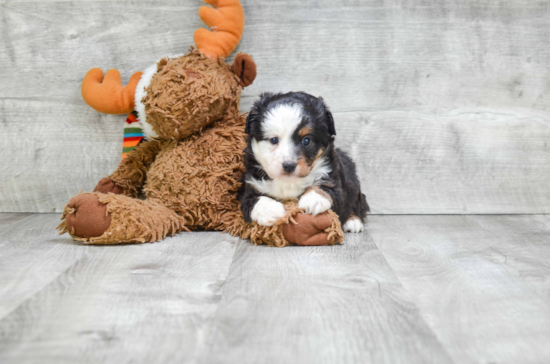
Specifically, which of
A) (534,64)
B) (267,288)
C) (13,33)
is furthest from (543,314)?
(13,33)

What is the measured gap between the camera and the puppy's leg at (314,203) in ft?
5.95

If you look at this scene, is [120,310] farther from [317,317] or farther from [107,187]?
[107,187]

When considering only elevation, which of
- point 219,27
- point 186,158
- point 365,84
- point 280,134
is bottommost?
point 186,158

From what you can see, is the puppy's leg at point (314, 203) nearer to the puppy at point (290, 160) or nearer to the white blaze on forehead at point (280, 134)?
the puppy at point (290, 160)

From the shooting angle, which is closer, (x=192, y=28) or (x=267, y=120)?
(x=267, y=120)

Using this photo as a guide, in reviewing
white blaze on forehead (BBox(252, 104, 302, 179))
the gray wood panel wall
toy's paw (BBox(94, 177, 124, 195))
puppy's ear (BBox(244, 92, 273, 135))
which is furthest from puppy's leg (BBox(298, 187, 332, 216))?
toy's paw (BBox(94, 177, 124, 195))

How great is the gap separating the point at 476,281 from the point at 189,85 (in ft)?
4.41

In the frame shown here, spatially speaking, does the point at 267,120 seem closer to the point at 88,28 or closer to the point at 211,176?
the point at 211,176

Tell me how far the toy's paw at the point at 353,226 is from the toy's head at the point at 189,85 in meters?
0.77

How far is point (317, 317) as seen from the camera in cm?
115

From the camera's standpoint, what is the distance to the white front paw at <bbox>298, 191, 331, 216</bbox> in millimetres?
1813

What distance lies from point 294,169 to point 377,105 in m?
0.94

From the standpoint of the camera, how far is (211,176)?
210 centimetres

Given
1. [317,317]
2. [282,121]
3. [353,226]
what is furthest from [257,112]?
[317,317]
